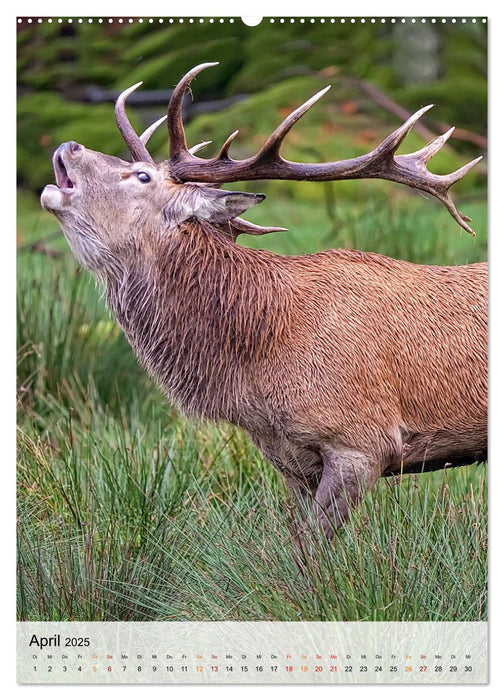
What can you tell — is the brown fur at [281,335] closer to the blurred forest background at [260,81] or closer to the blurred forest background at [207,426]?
the blurred forest background at [207,426]

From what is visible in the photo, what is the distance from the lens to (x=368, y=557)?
4789mm

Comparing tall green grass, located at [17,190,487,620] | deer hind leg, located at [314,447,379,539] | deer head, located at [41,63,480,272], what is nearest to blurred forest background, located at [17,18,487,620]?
tall green grass, located at [17,190,487,620]

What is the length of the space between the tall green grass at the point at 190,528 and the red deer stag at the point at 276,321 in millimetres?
220

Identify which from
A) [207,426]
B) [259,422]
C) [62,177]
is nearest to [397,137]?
[259,422]

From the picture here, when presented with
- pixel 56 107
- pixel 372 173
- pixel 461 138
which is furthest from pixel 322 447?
pixel 56 107

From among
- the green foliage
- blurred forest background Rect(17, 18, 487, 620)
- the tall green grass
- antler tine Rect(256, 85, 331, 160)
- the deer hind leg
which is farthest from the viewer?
the green foliage

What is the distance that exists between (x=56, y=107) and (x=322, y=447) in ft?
8.79

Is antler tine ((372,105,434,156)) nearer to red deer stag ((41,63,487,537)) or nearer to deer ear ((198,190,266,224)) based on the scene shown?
red deer stag ((41,63,487,537))

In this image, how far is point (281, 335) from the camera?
5.32 m

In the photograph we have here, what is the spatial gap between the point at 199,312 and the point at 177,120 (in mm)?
879

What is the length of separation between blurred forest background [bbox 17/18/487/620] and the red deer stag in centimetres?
26

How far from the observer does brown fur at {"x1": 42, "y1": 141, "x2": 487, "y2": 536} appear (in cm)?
524

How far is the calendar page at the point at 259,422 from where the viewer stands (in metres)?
4.89

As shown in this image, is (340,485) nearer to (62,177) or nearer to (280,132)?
(280,132)
